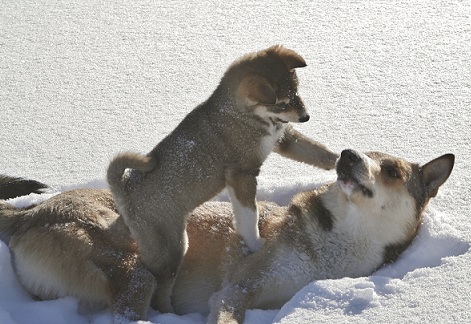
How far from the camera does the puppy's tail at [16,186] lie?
16.2 feet

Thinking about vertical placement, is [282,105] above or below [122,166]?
above

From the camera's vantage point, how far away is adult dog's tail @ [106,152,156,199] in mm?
4090

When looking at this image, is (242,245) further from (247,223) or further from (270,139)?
(270,139)

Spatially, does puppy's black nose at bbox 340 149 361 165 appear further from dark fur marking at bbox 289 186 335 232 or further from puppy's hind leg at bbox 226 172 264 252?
puppy's hind leg at bbox 226 172 264 252

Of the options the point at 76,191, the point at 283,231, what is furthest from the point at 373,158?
the point at 76,191

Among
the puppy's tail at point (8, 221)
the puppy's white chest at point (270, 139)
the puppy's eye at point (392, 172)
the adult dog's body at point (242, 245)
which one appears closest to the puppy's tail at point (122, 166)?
the adult dog's body at point (242, 245)

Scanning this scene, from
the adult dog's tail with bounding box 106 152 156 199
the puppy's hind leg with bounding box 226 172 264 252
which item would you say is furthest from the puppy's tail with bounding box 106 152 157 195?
the puppy's hind leg with bounding box 226 172 264 252

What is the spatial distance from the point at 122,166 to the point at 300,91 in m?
2.35

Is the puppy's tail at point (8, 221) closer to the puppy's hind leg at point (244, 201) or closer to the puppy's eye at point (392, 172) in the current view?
the puppy's hind leg at point (244, 201)

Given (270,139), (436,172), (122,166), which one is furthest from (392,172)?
(122,166)

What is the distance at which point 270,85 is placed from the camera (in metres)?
4.15

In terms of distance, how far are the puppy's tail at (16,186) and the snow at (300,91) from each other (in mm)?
89

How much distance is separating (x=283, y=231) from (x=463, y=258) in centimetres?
105

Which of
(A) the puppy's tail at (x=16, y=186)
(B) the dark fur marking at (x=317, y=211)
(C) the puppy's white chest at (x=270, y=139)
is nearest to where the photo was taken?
(C) the puppy's white chest at (x=270, y=139)
